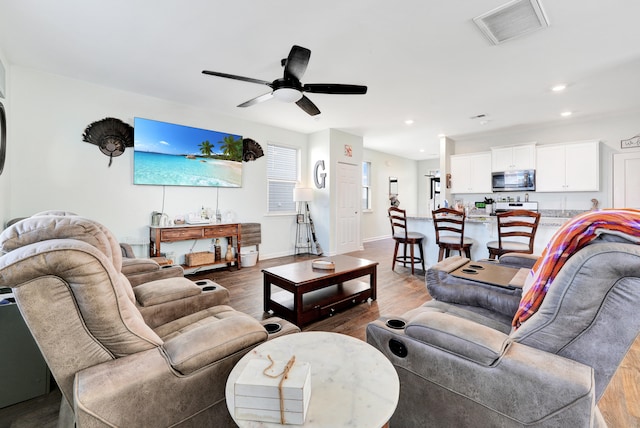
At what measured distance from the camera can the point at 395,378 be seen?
0.88 metres

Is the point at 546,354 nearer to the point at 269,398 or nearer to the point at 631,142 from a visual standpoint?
the point at 269,398

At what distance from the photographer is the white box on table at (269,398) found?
2.31ft

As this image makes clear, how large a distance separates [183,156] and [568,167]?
22.1 feet

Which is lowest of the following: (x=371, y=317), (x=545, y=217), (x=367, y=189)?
(x=371, y=317)

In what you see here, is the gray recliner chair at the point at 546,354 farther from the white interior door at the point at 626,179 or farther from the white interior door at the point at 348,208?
the white interior door at the point at 626,179

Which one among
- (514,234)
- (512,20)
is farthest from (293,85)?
(514,234)

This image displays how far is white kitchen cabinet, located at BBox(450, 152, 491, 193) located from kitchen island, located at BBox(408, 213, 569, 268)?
1999 millimetres

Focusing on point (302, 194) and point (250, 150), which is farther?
point (302, 194)

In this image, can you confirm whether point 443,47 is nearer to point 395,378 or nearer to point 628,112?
point 395,378

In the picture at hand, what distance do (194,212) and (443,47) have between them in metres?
4.04

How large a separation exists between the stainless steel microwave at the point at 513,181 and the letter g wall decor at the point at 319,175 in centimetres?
358

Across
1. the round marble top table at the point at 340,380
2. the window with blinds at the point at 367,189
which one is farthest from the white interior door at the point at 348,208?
the round marble top table at the point at 340,380

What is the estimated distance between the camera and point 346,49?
272 centimetres

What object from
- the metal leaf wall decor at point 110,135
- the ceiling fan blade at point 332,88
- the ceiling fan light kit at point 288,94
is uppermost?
the ceiling fan blade at point 332,88
